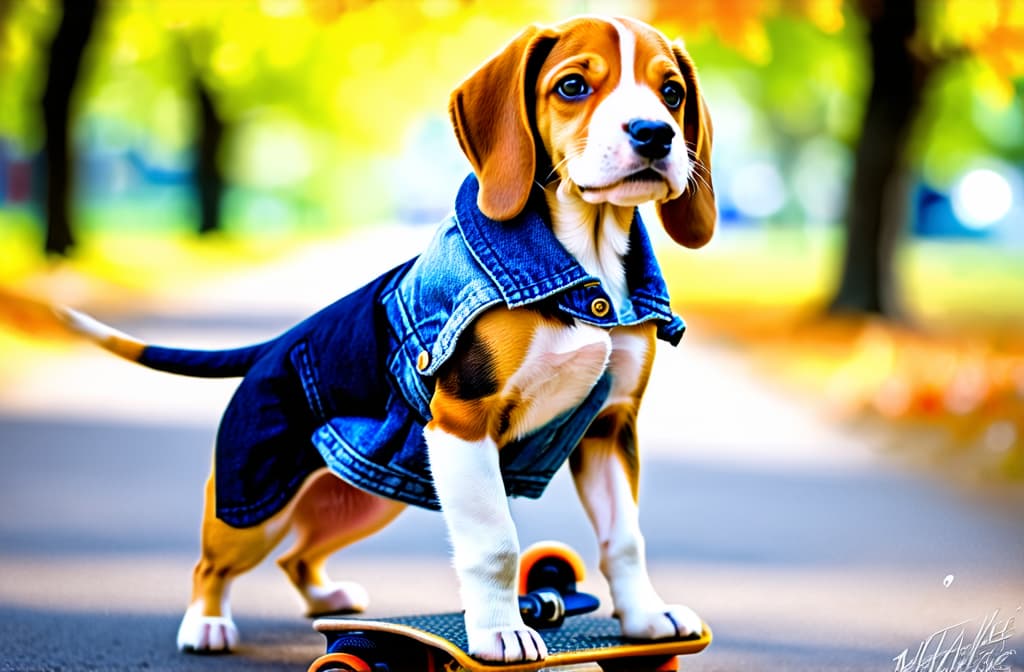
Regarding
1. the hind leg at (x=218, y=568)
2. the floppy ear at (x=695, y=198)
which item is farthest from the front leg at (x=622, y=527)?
the hind leg at (x=218, y=568)

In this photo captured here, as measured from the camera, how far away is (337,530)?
15.5 ft

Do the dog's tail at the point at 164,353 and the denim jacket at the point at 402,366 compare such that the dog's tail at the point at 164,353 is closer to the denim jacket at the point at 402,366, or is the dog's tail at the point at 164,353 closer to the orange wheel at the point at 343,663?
the denim jacket at the point at 402,366

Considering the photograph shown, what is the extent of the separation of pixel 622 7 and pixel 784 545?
900cm

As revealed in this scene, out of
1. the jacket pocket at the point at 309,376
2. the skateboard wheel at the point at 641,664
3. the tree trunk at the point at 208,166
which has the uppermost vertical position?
the tree trunk at the point at 208,166

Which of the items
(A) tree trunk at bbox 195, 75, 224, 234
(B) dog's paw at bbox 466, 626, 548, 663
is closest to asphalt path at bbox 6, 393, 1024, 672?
(B) dog's paw at bbox 466, 626, 548, 663

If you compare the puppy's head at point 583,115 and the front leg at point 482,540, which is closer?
the puppy's head at point 583,115

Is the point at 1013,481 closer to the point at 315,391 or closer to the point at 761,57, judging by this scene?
the point at 315,391

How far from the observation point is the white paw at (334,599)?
16.3 ft

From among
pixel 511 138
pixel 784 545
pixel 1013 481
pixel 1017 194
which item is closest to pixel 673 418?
pixel 1013 481

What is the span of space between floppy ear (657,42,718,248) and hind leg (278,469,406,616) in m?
1.26

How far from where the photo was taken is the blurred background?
470 inches

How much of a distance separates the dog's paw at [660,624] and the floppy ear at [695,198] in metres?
1.00

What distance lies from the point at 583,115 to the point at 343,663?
1.54m

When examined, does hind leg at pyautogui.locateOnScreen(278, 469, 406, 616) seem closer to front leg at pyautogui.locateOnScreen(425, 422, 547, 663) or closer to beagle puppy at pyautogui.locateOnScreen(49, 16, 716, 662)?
beagle puppy at pyautogui.locateOnScreen(49, 16, 716, 662)
